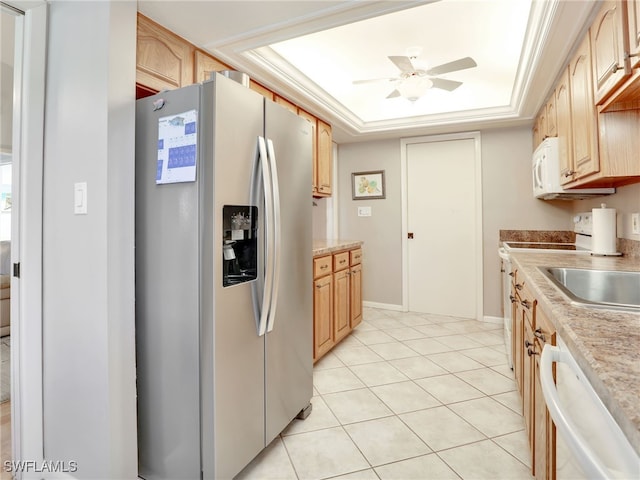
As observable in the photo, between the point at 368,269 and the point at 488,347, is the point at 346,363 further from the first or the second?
the point at 368,269

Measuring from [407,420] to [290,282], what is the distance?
1.07 meters

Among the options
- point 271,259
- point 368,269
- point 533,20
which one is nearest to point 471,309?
point 368,269

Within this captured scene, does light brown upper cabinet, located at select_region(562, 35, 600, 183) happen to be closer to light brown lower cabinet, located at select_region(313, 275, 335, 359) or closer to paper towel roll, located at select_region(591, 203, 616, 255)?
paper towel roll, located at select_region(591, 203, 616, 255)

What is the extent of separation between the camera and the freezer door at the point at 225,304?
1329mm

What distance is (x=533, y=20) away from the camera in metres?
1.89

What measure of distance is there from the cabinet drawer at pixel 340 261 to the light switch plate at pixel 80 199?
1.89 m

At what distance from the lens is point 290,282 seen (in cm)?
180

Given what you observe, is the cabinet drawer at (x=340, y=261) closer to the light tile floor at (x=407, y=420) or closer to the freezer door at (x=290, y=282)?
the light tile floor at (x=407, y=420)

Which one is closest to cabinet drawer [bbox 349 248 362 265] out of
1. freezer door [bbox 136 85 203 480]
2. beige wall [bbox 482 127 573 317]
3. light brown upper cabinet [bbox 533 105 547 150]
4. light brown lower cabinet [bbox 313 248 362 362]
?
light brown lower cabinet [bbox 313 248 362 362]

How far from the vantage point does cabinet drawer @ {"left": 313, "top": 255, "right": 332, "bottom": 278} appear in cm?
257

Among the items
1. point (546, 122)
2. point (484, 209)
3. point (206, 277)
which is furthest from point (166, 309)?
point (484, 209)

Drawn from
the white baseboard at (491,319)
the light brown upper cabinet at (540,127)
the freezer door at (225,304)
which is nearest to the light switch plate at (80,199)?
the freezer door at (225,304)

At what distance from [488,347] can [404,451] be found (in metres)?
1.80

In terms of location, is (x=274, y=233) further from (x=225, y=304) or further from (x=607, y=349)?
(x=607, y=349)
